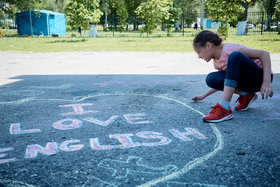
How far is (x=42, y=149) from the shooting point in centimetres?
214

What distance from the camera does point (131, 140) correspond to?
2309 mm

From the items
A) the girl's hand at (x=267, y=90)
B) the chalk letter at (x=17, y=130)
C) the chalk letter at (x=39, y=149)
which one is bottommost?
the chalk letter at (x=39, y=149)

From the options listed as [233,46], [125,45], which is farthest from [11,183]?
[125,45]

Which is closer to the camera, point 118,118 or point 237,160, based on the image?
point 237,160

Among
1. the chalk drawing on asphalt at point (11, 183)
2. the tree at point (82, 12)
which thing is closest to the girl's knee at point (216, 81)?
the chalk drawing on asphalt at point (11, 183)

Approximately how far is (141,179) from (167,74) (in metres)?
4.07

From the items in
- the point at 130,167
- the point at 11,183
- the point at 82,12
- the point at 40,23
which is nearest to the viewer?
the point at 11,183

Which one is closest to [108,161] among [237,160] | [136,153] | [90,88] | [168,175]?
[136,153]

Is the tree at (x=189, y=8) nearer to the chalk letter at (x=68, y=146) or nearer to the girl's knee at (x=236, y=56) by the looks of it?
the girl's knee at (x=236, y=56)

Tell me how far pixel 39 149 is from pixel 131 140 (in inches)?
31.5

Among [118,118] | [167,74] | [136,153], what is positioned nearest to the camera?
[136,153]

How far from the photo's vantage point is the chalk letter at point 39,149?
2.06m

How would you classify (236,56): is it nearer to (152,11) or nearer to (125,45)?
(125,45)

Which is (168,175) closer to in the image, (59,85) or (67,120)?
(67,120)
